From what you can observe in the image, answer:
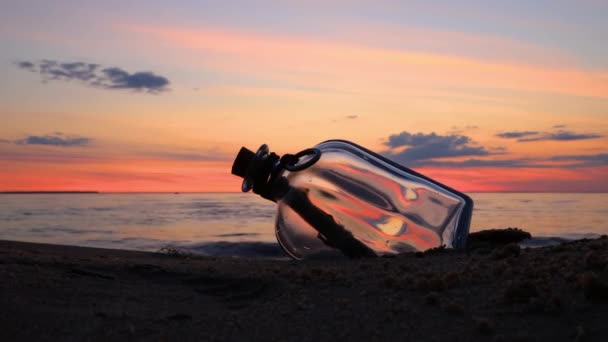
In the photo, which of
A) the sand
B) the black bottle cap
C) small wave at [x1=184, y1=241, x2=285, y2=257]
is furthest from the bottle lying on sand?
small wave at [x1=184, y1=241, x2=285, y2=257]

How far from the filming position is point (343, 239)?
2969 mm

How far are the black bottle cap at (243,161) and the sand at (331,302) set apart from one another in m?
0.57

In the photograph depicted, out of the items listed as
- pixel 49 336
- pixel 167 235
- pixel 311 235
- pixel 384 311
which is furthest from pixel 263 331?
pixel 167 235

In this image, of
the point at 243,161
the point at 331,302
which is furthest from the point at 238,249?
the point at 331,302

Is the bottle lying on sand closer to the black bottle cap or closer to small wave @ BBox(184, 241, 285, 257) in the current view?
the black bottle cap

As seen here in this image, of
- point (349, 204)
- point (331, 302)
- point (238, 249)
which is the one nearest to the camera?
point (331, 302)

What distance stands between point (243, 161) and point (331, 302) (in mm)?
1160

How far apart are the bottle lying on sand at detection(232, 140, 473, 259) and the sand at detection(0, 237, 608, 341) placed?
292mm

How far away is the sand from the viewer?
64.1 inches

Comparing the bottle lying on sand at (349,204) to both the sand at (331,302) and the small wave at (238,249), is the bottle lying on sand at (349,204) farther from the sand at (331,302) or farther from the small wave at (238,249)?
the small wave at (238,249)

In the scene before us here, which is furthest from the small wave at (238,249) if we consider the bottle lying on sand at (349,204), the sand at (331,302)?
the sand at (331,302)

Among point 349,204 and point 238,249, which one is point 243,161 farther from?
point 238,249

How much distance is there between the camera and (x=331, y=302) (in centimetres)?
202

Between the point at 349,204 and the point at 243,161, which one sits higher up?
the point at 243,161
